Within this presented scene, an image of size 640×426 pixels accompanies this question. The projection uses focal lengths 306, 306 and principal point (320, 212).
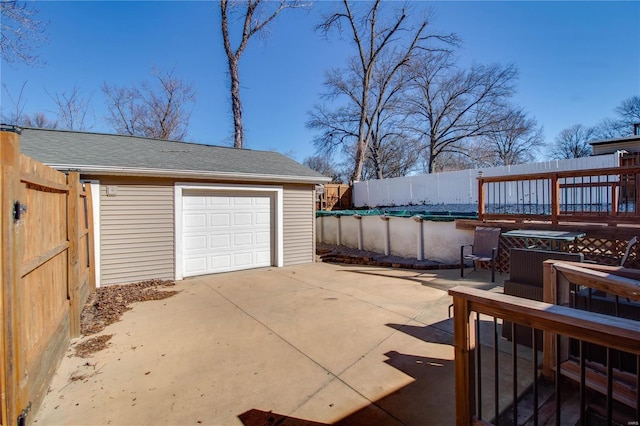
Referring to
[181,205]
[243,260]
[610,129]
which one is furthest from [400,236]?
[610,129]

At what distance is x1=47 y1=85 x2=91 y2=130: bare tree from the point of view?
13898 mm

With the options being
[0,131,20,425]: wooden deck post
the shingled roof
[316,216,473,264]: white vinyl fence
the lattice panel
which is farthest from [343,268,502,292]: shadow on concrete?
[0,131,20,425]: wooden deck post

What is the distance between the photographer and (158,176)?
5.96 meters

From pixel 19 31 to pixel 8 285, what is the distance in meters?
6.94

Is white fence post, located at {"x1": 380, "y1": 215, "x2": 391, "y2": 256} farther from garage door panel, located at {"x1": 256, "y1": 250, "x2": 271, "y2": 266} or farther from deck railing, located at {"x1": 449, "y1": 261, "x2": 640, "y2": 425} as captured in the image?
deck railing, located at {"x1": 449, "y1": 261, "x2": 640, "y2": 425}

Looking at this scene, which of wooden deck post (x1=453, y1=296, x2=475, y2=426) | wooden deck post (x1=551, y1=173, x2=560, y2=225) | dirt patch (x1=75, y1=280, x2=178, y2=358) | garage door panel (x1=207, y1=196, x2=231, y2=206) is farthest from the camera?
garage door panel (x1=207, y1=196, x2=231, y2=206)

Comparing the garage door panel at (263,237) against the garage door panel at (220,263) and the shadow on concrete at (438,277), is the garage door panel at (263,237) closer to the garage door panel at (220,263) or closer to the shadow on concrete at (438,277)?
the garage door panel at (220,263)

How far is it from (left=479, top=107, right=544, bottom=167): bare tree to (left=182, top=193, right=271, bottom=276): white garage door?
57.9 ft

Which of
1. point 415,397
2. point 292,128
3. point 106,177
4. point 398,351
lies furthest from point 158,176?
point 292,128

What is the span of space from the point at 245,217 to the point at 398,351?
197 inches

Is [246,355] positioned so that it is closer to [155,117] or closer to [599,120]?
[155,117]

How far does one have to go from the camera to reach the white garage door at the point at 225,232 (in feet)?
21.3

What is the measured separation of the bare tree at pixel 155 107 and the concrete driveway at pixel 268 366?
16.5 meters

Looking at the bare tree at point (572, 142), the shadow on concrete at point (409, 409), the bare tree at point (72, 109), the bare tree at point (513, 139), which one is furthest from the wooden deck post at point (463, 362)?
the bare tree at point (572, 142)
